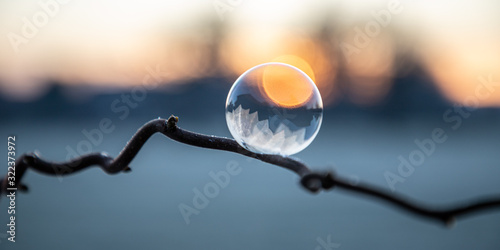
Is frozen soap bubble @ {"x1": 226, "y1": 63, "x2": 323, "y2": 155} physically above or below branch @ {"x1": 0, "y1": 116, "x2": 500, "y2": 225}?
below

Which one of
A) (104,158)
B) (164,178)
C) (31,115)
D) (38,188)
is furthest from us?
(31,115)

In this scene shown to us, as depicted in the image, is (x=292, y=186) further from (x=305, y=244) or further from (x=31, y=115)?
(x=31, y=115)

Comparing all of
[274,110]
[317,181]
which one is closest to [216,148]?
[317,181]

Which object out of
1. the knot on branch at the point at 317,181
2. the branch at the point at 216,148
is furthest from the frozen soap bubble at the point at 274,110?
the knot on branch at the point at 317,181

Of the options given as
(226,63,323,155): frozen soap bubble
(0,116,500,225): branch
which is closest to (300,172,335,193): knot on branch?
(0,116,500,225): branch

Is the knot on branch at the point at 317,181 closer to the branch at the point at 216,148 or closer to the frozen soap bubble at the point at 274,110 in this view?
the branch at the point at 216,148

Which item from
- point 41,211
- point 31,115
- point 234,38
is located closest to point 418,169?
point 41,211

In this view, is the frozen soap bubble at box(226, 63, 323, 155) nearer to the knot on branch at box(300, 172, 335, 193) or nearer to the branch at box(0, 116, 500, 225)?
the branch at box(0, 116, 500, 225)

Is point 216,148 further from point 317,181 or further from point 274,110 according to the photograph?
point 274,110
